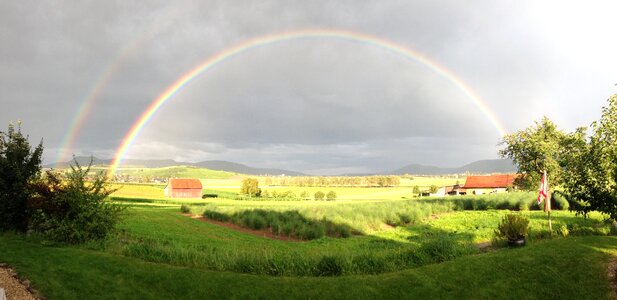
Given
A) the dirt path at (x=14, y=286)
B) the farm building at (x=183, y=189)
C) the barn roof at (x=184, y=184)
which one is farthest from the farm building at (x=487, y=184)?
the dirt path at (x=14, y=286)

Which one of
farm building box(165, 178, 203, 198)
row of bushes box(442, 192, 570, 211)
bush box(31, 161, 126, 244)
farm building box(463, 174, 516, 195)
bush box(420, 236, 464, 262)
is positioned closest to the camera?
bush box(420, 236, 464, 262)

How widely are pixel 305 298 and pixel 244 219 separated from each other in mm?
40686

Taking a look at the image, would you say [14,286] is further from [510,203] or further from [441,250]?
[510,203]

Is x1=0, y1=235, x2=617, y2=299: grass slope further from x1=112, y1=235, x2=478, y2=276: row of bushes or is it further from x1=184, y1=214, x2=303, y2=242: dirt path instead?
x1=184, y1=214, x2=303, y2=242: dirt path

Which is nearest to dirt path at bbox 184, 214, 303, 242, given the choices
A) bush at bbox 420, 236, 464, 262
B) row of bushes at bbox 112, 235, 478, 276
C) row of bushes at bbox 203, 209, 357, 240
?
row of bushes at bbox 203, 209, 357, 240

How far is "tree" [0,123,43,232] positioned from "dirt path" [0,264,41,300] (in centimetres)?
1246

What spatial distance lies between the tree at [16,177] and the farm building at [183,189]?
96991 millimetres

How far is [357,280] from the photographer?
602 inches

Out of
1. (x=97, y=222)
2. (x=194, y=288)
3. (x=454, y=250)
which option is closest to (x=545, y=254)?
(x=454, y=250)

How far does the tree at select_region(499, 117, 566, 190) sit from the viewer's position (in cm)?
5128

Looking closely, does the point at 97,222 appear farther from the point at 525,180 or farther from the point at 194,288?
the point at 525,180

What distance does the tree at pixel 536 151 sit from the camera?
51281 millimetres

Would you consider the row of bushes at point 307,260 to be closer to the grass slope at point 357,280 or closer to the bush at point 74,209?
the grass slope at point 357,280

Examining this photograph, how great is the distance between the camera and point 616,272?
15164 millimetres
